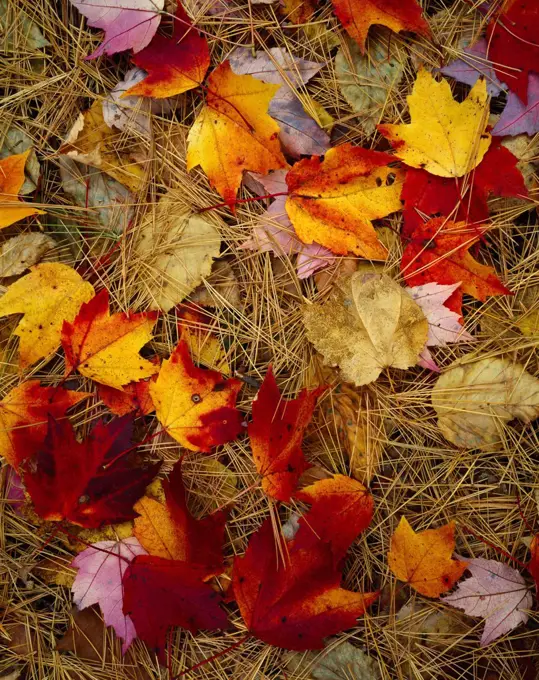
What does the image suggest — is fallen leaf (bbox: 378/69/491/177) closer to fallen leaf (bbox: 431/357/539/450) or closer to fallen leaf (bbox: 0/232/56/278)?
fallen leaf (bbox: 431/357/539/450)

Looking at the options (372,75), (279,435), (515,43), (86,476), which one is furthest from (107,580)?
(515,43)

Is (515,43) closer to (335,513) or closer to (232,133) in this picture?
(232,133)

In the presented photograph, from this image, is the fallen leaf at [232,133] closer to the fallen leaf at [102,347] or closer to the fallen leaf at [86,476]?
the fallen leaf at [102,347]

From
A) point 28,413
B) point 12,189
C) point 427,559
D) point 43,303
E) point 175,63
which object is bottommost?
point 427,559

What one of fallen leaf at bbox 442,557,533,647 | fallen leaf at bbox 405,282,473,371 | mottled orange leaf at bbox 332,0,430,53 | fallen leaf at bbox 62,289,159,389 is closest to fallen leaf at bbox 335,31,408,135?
mottled orange leaf at bbox 332,0,430,53

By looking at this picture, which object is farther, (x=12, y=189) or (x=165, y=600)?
(x=12, y=189)

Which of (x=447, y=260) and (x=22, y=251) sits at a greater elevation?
(x=22, y=251)
